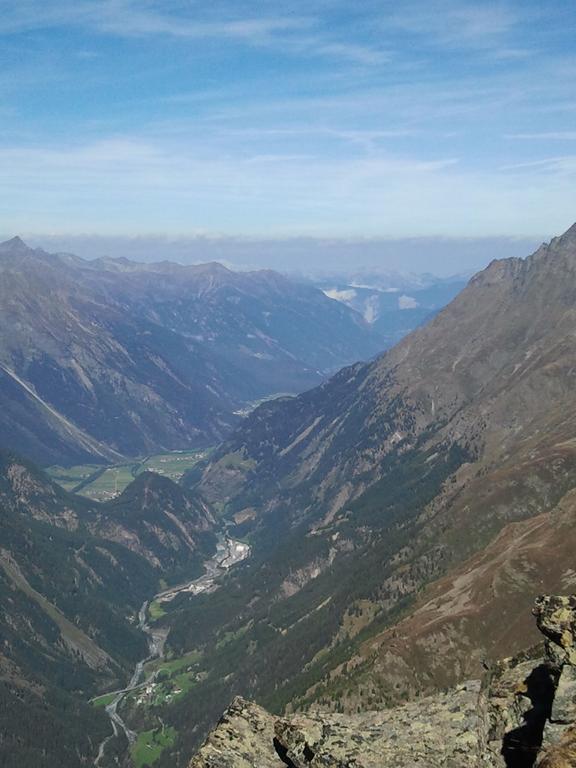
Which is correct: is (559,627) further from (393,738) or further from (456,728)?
(393,738)

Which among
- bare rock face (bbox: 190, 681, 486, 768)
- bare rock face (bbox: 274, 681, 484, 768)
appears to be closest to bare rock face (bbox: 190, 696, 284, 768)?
bare rock face (bbox: 190, 681, 486, 768)

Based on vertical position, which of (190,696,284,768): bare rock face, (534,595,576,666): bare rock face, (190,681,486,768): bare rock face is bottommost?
(190,696,284,768): bare rock face

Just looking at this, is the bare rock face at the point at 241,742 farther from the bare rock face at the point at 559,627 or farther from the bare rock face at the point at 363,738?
the bare rock face at the point at 559,627

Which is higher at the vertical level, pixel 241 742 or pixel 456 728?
pixel 456 728

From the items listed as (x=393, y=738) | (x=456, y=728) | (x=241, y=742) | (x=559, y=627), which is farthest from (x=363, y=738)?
(x=559, y=627)

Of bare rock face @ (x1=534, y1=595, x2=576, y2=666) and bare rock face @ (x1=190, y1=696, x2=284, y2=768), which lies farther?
bare rock face @ (x1=190, y1=696, x2=284, y2=768)

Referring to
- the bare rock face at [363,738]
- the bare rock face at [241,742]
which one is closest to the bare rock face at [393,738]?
the bare rock face at [363,738]

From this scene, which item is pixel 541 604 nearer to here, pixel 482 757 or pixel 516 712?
pixel 516 712

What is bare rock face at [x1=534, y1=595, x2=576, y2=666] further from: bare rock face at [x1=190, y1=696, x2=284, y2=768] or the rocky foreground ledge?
bare rock face at [x1=190, y1=696, x2=284, y2=768]
